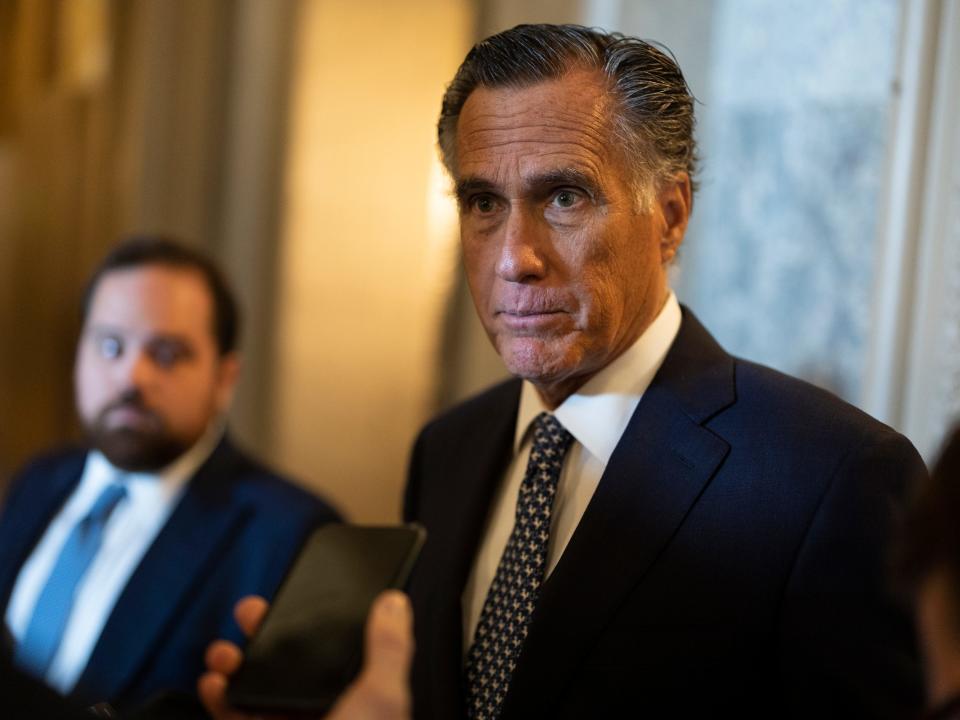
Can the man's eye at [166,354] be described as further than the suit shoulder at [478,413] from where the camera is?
Yes

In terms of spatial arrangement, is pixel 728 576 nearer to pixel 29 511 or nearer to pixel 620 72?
pixel 620 72

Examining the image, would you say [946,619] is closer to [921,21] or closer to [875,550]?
[875,550]

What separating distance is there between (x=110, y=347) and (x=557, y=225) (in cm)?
151

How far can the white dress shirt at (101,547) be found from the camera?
2.50 metres

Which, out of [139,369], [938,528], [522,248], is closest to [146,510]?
[139,369]

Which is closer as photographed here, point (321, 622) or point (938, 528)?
point (938, 528)

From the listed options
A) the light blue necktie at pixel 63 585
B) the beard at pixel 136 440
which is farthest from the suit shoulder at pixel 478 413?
the light blue necktie at pixel 63 585

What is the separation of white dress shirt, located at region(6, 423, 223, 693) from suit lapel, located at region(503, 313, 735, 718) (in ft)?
4.30

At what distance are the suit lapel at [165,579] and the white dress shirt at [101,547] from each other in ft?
0.13

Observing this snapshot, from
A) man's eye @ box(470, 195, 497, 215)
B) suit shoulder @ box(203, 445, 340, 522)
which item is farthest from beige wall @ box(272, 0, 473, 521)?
man's eye @ box(470, 195, 497, 215)

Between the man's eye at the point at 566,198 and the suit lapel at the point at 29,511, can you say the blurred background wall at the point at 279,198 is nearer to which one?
the suit lapel at the point at 29,511

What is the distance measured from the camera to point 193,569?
2518mm

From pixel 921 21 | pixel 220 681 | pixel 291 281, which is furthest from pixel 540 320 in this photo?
pixel 291 281

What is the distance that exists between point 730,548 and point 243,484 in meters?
1.46
